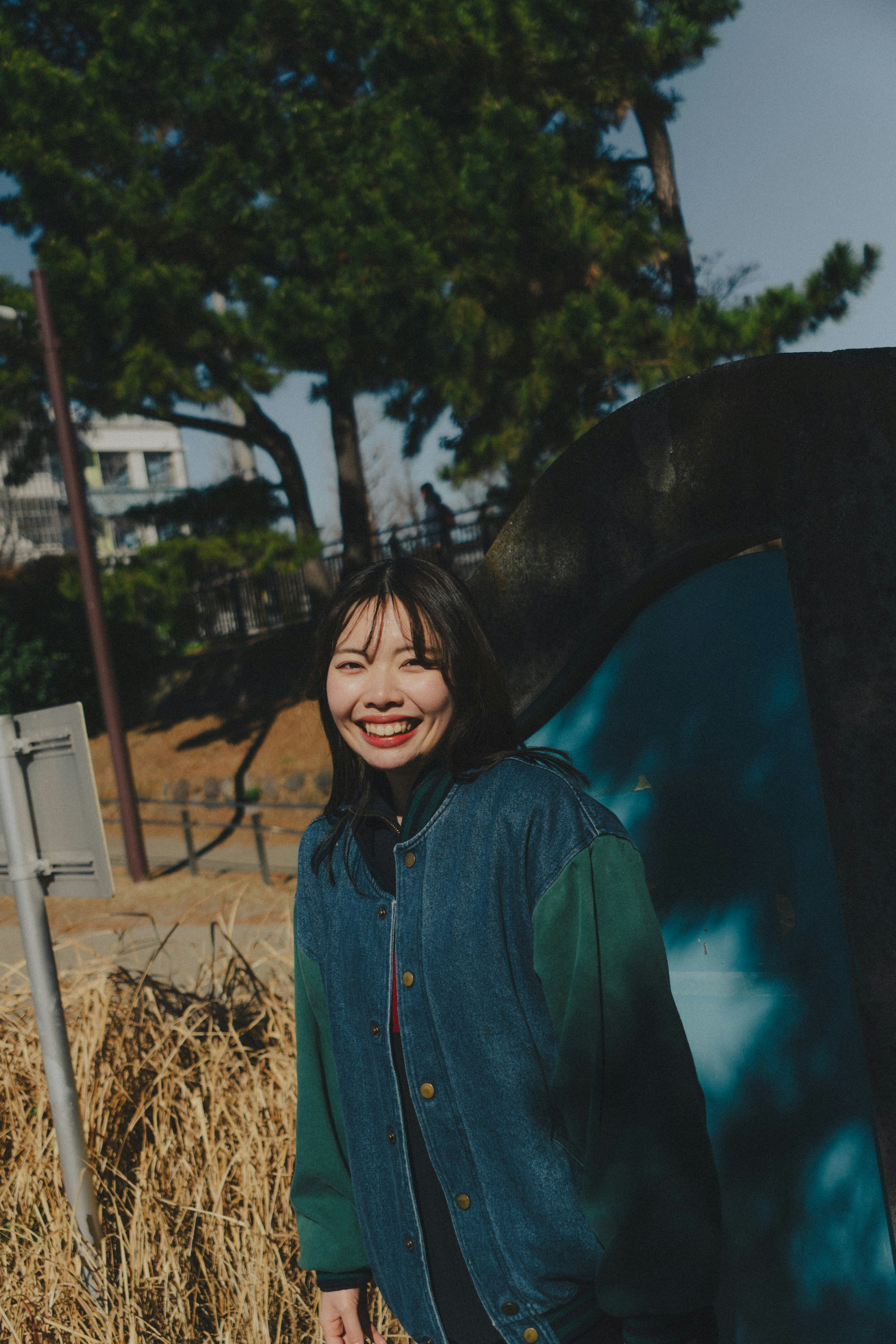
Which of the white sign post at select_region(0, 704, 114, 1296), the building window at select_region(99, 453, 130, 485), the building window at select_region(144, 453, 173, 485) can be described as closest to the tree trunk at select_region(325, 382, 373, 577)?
the white sign post at select_region(0, 704, 114, 1296)

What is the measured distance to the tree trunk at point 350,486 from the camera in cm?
1466

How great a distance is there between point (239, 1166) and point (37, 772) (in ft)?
4.11

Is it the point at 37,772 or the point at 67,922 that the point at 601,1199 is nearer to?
the point at 37,772

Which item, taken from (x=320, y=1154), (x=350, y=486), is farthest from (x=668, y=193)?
(x=320, y=1154)

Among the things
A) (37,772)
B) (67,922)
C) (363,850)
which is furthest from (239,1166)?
(67,922)

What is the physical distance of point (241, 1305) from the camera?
251cm

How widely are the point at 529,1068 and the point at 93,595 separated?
9642 mm

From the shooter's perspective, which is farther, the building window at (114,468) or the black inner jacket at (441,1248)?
the building window at (114,468)

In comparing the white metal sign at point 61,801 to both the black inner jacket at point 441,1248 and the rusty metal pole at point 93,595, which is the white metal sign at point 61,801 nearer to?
the black inner jacket at point 441,1248

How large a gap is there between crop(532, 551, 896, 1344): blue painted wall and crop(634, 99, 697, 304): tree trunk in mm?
8305

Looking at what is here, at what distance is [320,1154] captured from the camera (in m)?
1.61

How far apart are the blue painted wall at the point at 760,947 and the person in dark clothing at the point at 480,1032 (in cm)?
49

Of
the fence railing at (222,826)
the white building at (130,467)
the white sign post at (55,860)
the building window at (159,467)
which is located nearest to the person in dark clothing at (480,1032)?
the white sign post at (55,860)

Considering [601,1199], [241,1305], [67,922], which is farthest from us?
[67,922]
